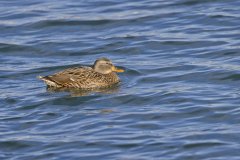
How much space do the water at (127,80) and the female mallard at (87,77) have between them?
0.83 ft

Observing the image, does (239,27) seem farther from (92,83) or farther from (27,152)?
(27,152)

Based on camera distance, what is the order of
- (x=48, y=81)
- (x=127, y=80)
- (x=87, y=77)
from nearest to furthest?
(x=48, y=81) < (x=87, y=77) < (x=127, y=80)

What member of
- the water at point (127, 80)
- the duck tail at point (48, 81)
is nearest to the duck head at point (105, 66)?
the water at point (127, 80)

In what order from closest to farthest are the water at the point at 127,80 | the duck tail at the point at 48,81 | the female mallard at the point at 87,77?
the water at the point at 127,80 < the duck tail at the point at 48,81 < the female mallard at the point at 87,77

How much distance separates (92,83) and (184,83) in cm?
183

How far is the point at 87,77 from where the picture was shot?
19.2 metres

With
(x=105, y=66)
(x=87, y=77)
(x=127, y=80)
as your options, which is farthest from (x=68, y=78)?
(x=127, y=80)

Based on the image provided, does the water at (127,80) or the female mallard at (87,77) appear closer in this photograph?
the water at (127,80)

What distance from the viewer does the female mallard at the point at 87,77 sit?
1881 centimetres

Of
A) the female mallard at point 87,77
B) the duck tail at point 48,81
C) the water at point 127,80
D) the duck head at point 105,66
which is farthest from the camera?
the duck head at point 105,66

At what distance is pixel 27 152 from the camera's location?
14.8 m

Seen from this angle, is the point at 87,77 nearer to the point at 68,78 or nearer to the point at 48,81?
the point at 68,78

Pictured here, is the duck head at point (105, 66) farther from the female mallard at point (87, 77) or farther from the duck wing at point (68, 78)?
the duck wing at point (68, 78)

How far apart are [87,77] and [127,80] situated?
2.59 feet
